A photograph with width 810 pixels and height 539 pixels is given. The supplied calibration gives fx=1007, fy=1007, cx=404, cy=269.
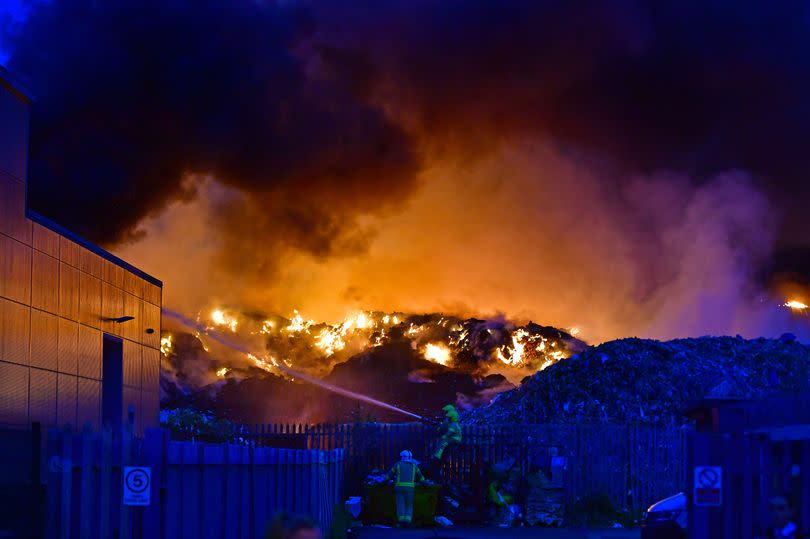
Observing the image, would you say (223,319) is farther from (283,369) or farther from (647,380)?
(647,380)

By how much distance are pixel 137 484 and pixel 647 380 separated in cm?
2419

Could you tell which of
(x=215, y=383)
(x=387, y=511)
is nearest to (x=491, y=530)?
(x=387, y=511)

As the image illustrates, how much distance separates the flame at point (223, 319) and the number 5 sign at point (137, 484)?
145 ft

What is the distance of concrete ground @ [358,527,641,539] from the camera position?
1920 centimetres

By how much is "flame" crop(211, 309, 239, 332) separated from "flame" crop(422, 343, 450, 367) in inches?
412

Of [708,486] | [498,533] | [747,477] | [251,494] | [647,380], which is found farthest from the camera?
[647,380]

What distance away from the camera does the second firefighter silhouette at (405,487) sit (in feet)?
68.4

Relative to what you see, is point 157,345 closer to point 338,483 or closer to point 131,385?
point 131,385

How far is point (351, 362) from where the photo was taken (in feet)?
181

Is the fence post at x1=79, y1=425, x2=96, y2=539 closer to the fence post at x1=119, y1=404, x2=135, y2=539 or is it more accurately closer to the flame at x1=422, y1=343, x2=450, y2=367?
the fence post at x1=119, y1=404, x2=135, y2=539

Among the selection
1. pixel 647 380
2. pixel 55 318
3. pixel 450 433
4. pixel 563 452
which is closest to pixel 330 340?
pixel 647 380

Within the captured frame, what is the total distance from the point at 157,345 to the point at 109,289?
14.1 feet

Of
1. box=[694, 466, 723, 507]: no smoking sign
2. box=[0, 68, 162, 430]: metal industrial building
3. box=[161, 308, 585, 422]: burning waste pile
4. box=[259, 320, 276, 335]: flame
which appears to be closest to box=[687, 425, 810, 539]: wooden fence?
box=[694, 466, 723, 507]: no smoking sign

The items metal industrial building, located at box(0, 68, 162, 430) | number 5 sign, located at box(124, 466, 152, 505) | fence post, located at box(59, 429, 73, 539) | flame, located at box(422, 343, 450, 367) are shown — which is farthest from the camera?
flame, located at box(422, 343, 450, 367)
